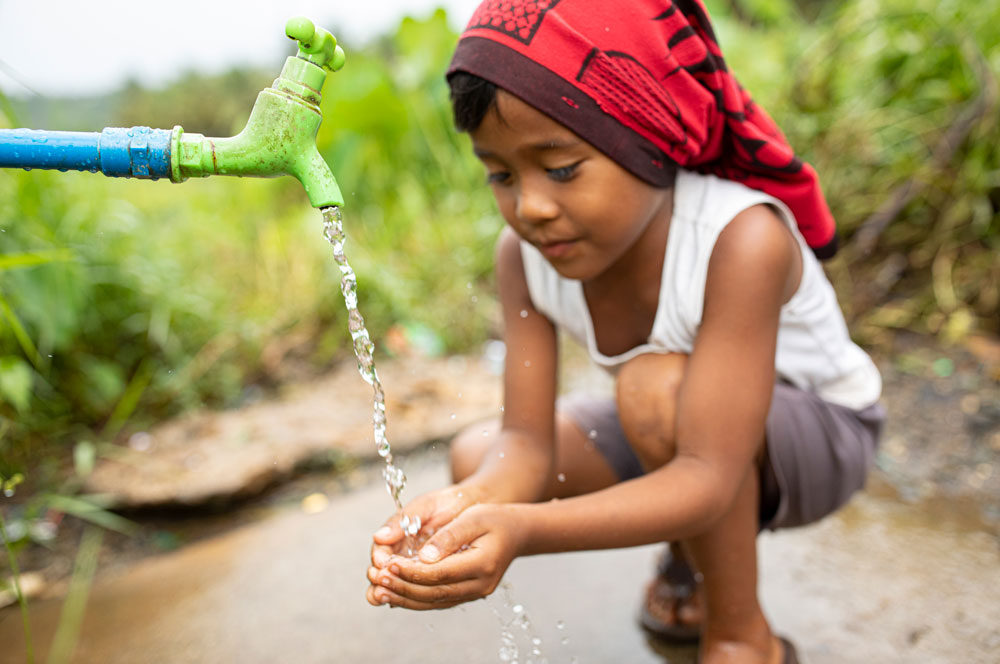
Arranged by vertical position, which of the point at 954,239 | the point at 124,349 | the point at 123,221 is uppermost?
the point at 123,221

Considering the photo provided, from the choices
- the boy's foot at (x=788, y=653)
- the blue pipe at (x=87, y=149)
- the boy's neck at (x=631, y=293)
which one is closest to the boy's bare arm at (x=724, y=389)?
the boy's neck at (x=631, y=293)

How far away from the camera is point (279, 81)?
94cm

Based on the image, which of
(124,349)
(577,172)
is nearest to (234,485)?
(124,349)

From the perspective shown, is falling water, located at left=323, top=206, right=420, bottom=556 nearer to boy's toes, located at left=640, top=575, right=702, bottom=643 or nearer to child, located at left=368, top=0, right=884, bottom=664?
child, located at left=368, top=0, right=884, bottom=664

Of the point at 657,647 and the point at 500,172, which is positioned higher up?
the point at 500,172

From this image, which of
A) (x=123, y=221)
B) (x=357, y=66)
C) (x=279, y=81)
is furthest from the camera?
(x=357, y=66)

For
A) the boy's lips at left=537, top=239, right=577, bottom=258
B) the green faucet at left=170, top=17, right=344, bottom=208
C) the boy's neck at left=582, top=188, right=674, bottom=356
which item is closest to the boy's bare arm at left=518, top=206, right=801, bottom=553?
the boy's neck at left=582, top=188, right=674, bottom=356

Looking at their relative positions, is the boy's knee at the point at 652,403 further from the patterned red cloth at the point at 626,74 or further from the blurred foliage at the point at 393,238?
the blurred foliage at the point at 393,238

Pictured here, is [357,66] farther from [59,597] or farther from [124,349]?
[59,597]

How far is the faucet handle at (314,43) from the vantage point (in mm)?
886

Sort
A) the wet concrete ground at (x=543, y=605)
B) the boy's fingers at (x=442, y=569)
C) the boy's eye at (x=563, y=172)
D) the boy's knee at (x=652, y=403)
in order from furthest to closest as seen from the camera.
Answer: the wet concrete ground at (x=543, y=605) → the boy's knee at (x=652, y=403) → the boy's eye at (x=563, y=172) → the boy's fingers at (x=442, y=569)

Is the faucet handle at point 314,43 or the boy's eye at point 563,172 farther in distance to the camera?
the boy's eye at point 563,172

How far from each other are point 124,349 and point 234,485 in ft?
2.31

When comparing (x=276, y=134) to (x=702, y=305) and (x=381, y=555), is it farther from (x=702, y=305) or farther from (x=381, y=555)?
(x=702, y=305)
